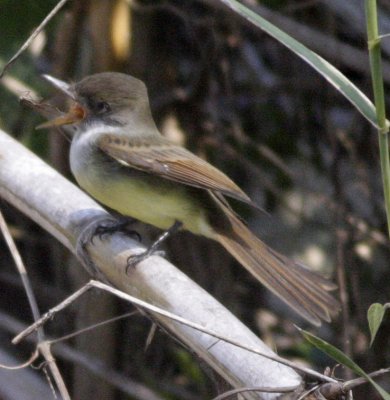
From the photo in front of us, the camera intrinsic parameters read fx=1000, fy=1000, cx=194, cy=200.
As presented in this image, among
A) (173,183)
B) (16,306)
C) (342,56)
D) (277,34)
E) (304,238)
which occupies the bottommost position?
(16,306)

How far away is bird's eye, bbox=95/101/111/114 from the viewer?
114 inches

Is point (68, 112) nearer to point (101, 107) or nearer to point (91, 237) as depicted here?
point (101, 107)

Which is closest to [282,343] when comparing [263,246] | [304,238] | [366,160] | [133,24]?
[304,238]

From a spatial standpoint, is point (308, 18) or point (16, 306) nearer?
point (308, 18)

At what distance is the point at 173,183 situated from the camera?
281cm

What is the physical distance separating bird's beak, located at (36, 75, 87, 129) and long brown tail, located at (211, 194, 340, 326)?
455mm

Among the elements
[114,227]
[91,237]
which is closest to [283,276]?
[114,227]

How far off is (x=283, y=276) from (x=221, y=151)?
3.32 ft

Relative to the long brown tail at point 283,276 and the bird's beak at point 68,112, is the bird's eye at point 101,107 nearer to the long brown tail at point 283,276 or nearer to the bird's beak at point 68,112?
the bird's beak at point 68,112

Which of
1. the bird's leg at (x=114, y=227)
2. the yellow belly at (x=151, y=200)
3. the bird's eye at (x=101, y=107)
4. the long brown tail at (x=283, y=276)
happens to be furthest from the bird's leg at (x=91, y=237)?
the bird's eye at (x=101, y=107)

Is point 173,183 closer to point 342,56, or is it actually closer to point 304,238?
point 342,56

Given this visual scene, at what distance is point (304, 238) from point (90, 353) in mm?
1059

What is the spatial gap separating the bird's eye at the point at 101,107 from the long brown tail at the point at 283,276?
1.37 feet

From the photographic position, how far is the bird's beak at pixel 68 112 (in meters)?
2.66
